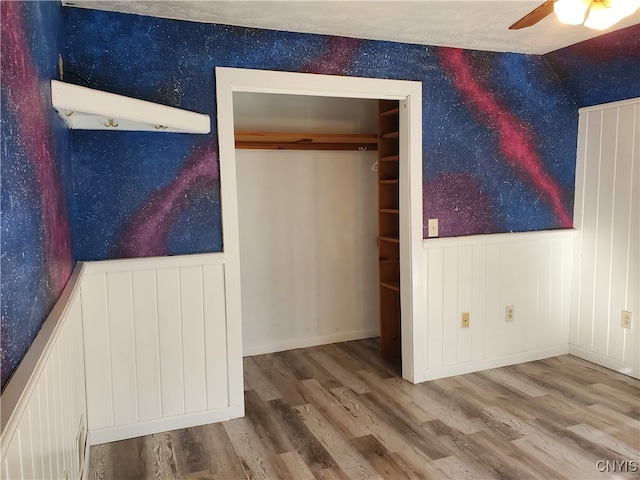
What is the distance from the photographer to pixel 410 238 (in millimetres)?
3389

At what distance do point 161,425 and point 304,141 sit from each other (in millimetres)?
2278

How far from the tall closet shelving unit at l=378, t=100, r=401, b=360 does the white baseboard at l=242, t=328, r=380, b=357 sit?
0.50 metres

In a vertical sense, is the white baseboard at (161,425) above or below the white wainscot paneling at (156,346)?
below

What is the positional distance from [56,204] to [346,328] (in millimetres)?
2983

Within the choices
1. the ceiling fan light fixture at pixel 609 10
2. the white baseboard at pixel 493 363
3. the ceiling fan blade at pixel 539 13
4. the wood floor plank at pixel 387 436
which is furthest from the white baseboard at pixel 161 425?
the ceiling fan light fixture at pixel 609 10

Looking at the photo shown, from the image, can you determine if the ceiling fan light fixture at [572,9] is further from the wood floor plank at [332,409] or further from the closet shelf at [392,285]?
the closet shelf at [392,285]

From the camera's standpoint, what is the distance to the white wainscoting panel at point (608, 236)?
3.48 meters

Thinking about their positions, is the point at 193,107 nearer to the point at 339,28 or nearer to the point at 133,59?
the point at 133,59

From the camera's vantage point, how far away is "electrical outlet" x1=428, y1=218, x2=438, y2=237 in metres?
3.43

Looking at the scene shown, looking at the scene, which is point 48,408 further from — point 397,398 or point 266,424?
point 397,398

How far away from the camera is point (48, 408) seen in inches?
53.0

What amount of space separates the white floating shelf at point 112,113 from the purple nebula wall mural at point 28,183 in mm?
65

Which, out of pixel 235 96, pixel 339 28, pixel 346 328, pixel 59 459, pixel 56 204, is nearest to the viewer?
pixel 59 459

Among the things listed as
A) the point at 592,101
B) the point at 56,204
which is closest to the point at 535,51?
the point at 592,101
